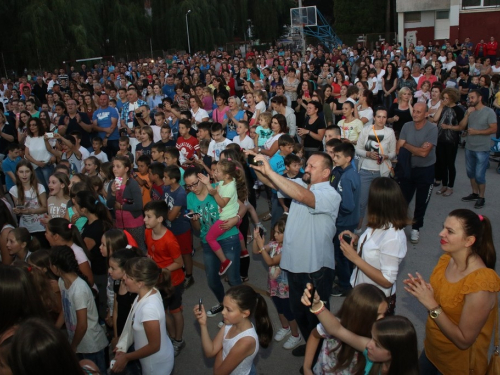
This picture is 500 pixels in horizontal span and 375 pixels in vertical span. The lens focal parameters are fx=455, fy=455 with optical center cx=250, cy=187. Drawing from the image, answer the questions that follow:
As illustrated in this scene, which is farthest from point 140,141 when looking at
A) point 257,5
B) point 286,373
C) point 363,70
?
point 257,5

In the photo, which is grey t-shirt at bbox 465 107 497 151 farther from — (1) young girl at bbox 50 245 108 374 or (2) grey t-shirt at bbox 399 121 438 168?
(1) young girl at bbox 50 245 108 374

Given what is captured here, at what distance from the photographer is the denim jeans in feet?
12.1

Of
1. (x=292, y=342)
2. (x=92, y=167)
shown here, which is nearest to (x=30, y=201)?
(x=92, y=167)

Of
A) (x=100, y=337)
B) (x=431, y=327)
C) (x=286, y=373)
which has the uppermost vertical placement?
(x=431, y=327)

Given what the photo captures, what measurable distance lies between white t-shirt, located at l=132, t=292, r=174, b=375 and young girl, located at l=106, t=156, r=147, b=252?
2014 millimetres

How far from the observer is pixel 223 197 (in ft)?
15.8

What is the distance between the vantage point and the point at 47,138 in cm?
778

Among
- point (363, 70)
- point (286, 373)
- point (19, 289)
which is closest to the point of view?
point (19, 289)

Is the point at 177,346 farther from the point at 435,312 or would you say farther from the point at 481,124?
the point at 481,124

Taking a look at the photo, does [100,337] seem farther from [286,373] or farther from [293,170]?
[293,170]

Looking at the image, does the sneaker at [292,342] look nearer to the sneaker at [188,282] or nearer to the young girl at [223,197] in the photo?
the young girl at [223,197]

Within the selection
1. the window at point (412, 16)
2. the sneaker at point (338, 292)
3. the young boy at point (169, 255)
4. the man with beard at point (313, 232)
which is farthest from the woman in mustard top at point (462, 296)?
the window at point (412, 16)

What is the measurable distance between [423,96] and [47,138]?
24.7 feet

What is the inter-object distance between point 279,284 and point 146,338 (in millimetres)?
1443
